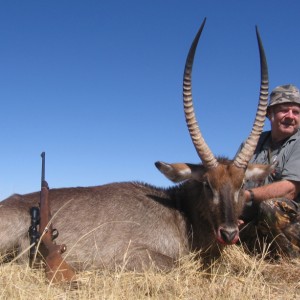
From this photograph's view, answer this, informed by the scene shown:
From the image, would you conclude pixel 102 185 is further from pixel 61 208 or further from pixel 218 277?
pixel 218 277

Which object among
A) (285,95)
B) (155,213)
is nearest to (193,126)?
(155,213)

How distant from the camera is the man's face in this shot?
7595mm

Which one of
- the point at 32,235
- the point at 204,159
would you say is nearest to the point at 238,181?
the point at 204,159

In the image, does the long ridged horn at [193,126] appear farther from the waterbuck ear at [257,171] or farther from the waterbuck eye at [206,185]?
the waterbuck ear at [257,171]

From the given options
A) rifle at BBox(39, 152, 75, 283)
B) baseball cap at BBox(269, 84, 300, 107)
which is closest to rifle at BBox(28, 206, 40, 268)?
rifle at BBox(39, 152, 75, 283)

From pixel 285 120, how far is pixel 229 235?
279 cm

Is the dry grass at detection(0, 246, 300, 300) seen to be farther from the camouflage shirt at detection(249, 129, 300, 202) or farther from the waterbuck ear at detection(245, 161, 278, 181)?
the camouflage shirt at detection(249, 129, 300, 202)

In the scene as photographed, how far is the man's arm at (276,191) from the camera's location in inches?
270

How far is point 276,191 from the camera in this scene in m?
6.84

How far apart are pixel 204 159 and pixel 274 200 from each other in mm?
1225

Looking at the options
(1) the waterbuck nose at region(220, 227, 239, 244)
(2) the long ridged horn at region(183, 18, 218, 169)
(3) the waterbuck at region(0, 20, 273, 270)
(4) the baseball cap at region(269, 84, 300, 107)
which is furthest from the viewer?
(4) the baseball cap at region(269, 84, 300, 107)

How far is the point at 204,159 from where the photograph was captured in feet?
21.2

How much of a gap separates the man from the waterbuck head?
342 millimetres

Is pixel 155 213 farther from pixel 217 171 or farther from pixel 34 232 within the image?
pixel 34 232
